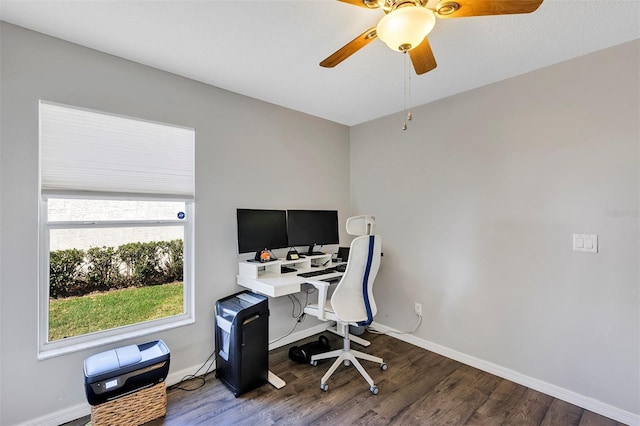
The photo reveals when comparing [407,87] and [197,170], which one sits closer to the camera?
[197,170]

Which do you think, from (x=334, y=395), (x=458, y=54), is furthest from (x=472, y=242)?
(x=334, y=395)

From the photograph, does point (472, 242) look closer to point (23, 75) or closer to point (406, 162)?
point (406, 162)

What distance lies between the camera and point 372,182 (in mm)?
3512

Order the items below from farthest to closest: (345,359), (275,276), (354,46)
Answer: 1. (275,276)
2. (345,359)
3. (354,46)

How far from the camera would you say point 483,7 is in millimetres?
1269

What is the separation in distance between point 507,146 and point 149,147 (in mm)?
2858

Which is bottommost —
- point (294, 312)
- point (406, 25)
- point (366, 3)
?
point (294, 312)

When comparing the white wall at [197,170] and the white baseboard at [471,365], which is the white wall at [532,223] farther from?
the white wall at [197,170]

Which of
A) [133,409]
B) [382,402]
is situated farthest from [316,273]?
[133,409]

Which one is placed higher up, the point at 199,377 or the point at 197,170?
the point at 197,170

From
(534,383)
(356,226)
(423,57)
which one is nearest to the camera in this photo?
(423,57)

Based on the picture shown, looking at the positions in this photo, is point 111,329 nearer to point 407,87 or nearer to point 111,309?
point 111,309

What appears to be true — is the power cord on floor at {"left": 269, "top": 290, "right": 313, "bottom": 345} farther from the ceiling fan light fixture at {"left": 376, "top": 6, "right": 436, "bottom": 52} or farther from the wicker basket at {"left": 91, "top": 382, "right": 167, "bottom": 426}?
the ceiling fan light fixture at {"left": 376, "top": 6, "right": 436, "bottom": 52}

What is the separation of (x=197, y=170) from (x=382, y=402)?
2288 mm
